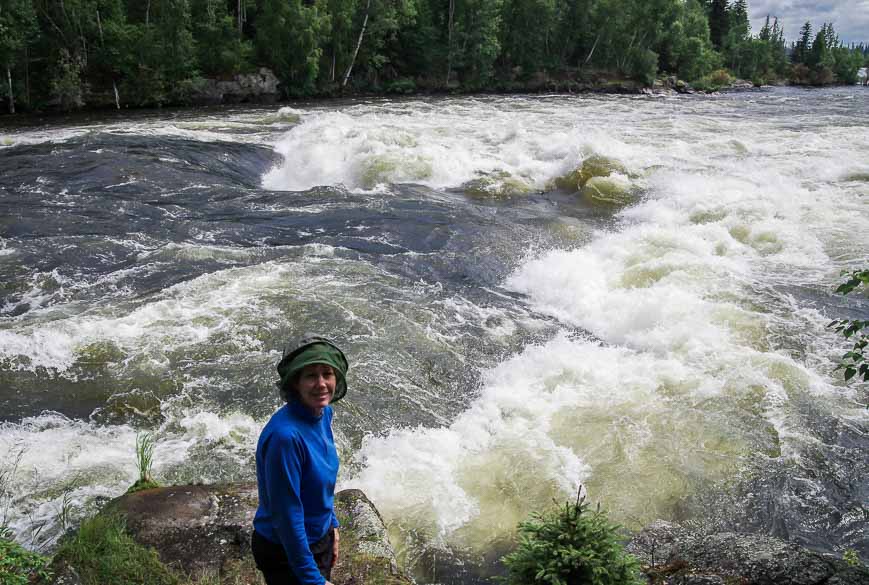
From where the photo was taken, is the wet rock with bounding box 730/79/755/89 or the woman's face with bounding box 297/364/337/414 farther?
the wet rock with bounding box 730/79/755/89

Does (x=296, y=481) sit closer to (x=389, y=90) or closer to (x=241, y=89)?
(x=241, y=89)

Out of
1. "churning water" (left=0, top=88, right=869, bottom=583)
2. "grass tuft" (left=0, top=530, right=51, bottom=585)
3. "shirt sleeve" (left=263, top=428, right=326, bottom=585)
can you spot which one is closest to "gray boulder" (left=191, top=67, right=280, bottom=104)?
"churning water" (left=0, top=88, right=869, bottom=583)

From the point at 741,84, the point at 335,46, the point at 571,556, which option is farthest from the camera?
the point at 741,84

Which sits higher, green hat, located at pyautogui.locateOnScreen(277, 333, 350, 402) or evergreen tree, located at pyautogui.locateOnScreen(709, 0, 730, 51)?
evergreen tree, located at pyautogui.locateOnScreen(709, 0, 730, 51)

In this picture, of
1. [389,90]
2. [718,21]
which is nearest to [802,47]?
[718,21]

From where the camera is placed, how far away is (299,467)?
234 cm

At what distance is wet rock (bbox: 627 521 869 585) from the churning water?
928 mm

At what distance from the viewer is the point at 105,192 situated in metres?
13.3

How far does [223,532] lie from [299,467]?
1.96 meters

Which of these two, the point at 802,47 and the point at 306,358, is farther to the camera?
the point at 802,47

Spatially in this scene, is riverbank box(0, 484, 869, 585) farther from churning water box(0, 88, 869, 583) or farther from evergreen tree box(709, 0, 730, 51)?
evergreen tree box(709, 0, 730, 51)

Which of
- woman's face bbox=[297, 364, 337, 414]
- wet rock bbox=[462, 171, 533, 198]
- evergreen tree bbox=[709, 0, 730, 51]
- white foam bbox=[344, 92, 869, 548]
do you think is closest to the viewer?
woman's face bbox=[297, 364, 337, 414]

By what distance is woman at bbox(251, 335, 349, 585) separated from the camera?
231 centimetres

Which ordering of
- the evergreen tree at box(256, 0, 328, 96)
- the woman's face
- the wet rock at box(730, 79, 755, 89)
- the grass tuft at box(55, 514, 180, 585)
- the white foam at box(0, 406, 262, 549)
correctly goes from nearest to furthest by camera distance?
the woman's face, the grass tuft at box(55, 514, 180, 585), the white foam at box(0, 406, 262, 549), the evergreen tree at box(256, 0, 328, 96), the wet rock at box(730, 79, 755, 89)
